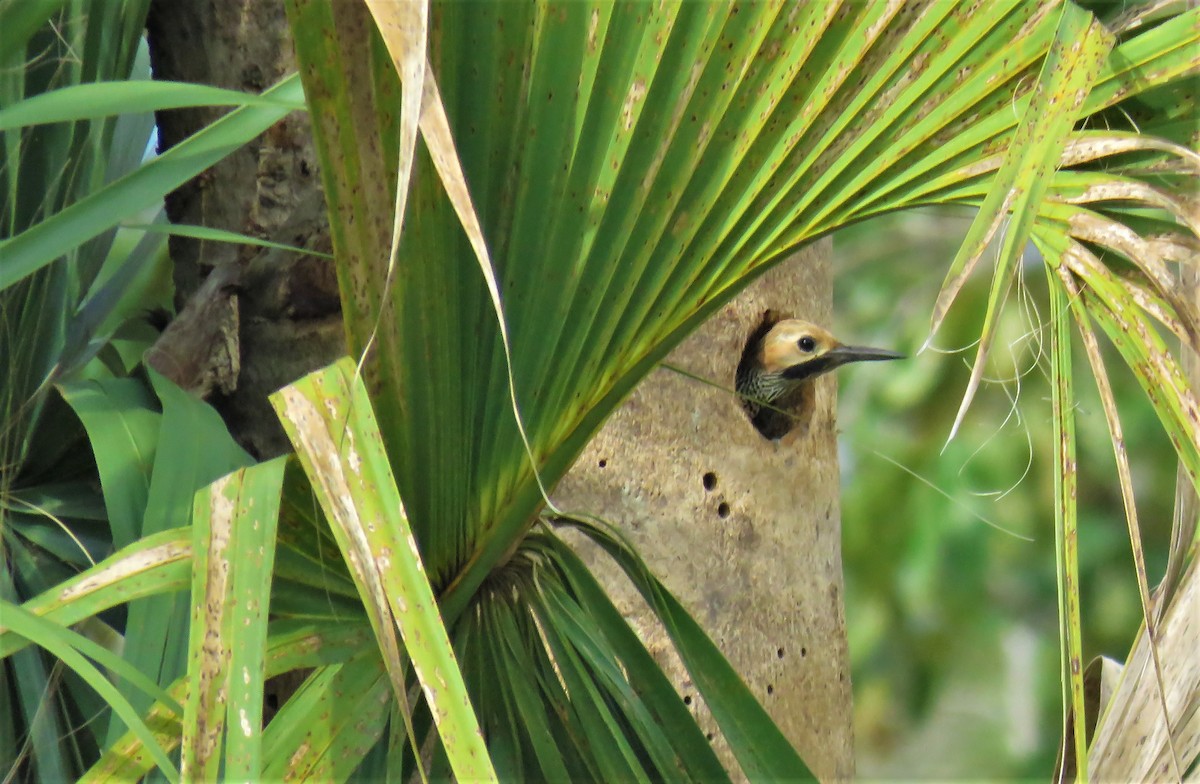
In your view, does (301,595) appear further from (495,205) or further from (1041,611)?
(1041,611)

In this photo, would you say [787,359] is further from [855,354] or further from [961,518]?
[961,518]

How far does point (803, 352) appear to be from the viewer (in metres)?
3.16

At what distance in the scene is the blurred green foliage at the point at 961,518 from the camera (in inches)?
154

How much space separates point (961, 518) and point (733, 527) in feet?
7.19

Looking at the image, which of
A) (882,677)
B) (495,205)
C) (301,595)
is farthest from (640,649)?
(882,677)

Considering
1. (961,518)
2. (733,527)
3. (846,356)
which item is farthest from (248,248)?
(961,518)

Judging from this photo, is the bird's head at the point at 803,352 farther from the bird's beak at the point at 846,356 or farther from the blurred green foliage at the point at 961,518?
the blurred green foliage at the point at 961,518

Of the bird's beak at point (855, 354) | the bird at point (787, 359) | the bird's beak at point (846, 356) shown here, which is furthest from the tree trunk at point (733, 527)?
the bird's beak at point (855, 354)

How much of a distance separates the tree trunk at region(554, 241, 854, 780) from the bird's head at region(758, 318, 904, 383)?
21.6 inches

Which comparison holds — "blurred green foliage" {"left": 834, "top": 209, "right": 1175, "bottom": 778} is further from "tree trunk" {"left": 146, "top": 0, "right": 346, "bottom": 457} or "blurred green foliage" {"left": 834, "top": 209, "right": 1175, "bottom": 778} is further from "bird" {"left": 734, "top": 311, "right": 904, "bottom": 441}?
"tree trunk" {"left": 146, "top": 0, "right": 346, "bottom": 457}

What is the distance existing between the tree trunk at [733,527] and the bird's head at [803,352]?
1.80 feet

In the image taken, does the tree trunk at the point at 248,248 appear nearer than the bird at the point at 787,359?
Yes

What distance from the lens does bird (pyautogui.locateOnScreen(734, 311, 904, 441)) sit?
109 inches

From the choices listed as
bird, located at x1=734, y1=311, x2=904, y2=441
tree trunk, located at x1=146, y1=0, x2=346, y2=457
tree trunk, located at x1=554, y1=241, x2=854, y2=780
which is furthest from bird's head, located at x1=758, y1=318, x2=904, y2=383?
tree trunk, located at x1=146, y1=0, x2=346, y2=457
